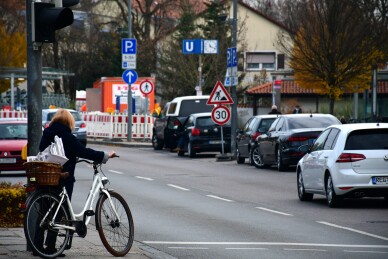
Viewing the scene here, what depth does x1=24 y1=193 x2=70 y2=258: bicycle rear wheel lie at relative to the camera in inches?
456

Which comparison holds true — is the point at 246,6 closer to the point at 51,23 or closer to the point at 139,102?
the point at 139,102

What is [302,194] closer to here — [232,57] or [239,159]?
[239,159]

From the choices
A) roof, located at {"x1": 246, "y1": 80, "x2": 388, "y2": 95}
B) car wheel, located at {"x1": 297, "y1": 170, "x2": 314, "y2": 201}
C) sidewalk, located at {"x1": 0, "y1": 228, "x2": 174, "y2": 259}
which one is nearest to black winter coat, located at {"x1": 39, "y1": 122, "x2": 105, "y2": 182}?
sidewalk, located at {"x1": 0, "y1": 228, "x2": 174, "y2": 259}

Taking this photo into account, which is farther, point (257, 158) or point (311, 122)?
point (257, 158)

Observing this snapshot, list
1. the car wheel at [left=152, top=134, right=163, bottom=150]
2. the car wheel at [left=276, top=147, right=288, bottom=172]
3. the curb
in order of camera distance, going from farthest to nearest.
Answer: the curb, the car wheel at [left=152, top=134, right=163, bottom=150], the car wheel at [left=276, top=147, right=288, bottom=172]

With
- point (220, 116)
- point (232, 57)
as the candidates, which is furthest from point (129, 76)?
point (220, 116)

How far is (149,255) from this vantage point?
12.4 meters

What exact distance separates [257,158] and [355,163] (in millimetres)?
14105

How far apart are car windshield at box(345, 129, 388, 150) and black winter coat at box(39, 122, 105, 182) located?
8.10 metres

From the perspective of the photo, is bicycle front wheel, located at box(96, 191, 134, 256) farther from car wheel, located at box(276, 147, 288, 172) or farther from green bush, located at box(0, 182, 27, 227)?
car wheel, located at box(276, 147, 288, 172)

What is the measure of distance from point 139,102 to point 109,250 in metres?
51.9

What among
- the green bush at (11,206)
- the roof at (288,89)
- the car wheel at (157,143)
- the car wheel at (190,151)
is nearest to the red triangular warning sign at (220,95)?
the car wheel at (190,151)

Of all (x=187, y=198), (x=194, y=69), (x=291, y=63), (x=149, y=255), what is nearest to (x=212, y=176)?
(x=187, y=198)

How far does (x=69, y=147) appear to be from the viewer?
40.3 ft
